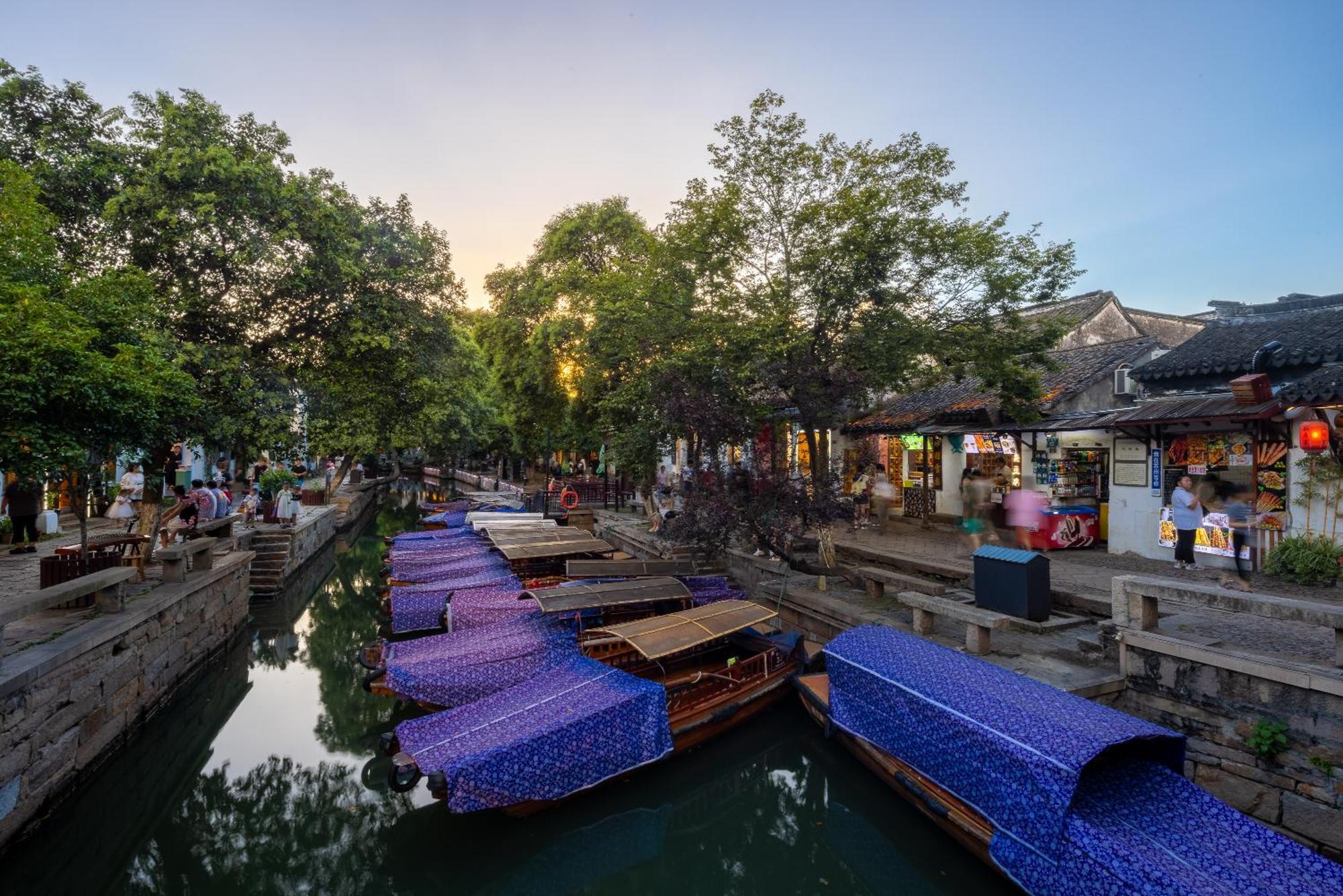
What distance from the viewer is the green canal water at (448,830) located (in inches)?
233

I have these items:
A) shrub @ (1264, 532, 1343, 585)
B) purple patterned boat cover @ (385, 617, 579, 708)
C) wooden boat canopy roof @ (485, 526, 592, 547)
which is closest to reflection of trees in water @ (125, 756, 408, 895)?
purple patterned boat cover @ (385, 617, 579, 708)

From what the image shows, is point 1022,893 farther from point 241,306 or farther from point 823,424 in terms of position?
point 241,306

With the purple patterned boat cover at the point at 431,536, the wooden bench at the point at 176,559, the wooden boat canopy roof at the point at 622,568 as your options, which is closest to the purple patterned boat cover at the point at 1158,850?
the wooden boat canopy roof at the point at 622,568

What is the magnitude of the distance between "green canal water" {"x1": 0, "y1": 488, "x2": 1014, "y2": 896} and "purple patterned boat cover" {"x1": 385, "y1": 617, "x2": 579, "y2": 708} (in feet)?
3.80

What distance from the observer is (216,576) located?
11.2m

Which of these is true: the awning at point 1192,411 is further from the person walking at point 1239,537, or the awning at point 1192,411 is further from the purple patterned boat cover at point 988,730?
the purple patterned boat cover at point 988,730

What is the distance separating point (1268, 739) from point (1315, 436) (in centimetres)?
542

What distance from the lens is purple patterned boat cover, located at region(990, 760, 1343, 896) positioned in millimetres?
4070

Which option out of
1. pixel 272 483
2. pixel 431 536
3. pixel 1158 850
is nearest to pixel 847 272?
pixel 1158 850

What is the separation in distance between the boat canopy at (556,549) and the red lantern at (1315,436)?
462 inches

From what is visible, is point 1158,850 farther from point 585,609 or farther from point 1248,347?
point 1248,347

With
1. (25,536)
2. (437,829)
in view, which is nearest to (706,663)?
(437,829)

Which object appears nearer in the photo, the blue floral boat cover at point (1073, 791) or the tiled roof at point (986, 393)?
the blue floral boat cover at point (1073, 791)

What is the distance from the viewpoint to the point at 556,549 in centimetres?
1361
